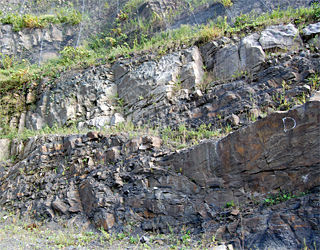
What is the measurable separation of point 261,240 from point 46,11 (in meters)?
16.3

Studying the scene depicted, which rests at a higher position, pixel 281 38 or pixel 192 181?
pixel 281 38

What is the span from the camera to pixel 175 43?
883 centimetres

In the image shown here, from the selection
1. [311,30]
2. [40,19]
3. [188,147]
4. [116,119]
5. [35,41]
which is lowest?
[188,147]

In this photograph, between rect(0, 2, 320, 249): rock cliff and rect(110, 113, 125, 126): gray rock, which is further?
rect(110, 113, 125, 126): gray rock

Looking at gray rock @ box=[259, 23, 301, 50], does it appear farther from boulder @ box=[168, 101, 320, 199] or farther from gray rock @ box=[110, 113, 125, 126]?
gray rock @ box=[110, 113, 125, 126]

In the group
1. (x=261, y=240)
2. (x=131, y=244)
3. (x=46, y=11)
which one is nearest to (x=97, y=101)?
(x=131, y=244)

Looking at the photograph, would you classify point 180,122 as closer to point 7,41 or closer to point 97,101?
point 97,101

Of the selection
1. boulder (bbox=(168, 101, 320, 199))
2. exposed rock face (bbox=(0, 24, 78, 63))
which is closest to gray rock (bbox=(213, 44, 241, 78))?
boulder (bbox=(168, 101, 320, 199))

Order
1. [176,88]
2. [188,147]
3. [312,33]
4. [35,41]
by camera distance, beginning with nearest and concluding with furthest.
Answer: [188,147]
[312,33]
[176,88]
[35,41]

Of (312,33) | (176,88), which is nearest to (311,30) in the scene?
(312,33)

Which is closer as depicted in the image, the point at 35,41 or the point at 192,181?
the point at 192,181

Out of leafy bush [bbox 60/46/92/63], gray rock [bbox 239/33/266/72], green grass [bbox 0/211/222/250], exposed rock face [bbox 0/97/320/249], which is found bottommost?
green grass [bbox 0/211/222/250]

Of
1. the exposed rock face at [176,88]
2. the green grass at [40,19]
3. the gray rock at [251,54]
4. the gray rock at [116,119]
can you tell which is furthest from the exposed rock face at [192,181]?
the green grass at [40,19]

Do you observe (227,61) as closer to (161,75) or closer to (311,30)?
(161,75)
